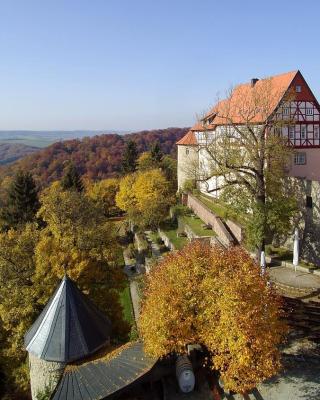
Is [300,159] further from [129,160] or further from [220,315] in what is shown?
[129,160]

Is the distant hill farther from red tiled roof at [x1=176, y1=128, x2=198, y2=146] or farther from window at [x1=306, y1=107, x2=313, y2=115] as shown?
window at [x1=306, y1=107, x2=313, y2=115]

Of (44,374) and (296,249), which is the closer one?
(44,374)

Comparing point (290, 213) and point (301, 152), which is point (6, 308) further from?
point (301, 152)

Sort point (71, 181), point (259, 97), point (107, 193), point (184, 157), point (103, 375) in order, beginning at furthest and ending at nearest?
point (107, 193) → point (71, 181) → point (184, 157) → point (259, 97) → point (103, 375)

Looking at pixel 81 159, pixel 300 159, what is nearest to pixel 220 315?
pixel 300 159

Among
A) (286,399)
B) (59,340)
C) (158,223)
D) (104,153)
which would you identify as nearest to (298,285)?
(286,399)

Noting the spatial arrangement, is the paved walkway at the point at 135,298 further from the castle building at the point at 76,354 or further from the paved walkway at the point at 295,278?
the castle building at the point at 76,354
